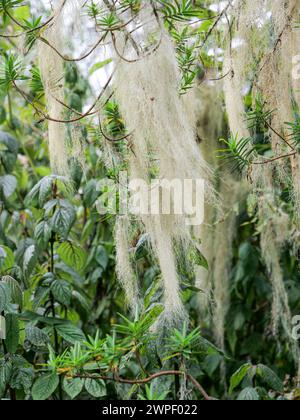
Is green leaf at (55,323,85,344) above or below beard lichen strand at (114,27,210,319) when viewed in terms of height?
below

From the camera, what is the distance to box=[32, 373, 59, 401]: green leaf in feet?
4.00

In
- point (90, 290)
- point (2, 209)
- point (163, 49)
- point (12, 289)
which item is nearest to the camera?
point (163, 49)

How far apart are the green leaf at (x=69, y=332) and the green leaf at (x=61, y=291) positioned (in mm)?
56

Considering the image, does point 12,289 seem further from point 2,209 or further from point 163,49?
point 163,49

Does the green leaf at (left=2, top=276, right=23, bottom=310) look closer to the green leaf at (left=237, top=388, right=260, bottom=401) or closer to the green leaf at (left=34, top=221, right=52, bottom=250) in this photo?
the green leaf at (left=34, top=221, right=52, bottom=250)

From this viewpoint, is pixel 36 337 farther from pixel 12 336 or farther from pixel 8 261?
pixel 8 261

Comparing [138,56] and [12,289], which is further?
[12,289]

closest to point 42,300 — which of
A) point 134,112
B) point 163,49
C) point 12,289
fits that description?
point 12,289

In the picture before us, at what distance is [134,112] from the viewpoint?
1026 mm

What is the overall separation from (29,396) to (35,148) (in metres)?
0.99

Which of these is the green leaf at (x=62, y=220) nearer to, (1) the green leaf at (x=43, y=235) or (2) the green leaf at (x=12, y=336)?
(1) the green leaf at (x=43, y=235)

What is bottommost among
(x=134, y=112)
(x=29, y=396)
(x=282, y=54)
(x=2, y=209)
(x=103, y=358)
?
(x=29, y=396)

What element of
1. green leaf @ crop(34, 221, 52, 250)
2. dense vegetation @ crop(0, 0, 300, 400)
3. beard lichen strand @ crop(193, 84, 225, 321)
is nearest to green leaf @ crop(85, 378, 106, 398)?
dense vegetation @ crop(0, 0, 300, 400)

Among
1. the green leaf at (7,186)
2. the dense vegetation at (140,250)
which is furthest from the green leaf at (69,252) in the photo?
the green leaf at (7,186)
